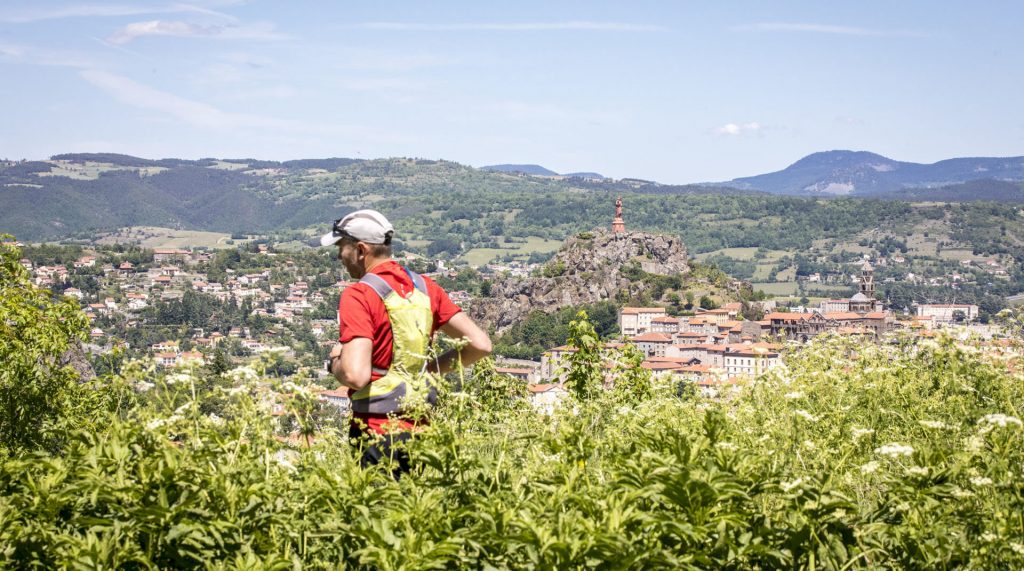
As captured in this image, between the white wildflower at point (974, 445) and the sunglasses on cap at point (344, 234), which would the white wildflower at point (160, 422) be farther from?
the white wildflower at point (974, 445)

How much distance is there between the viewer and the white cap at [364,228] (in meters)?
4.44

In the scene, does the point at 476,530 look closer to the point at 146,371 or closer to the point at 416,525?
the point at 416,525

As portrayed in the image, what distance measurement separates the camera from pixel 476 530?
8.84ft

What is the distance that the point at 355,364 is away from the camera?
13.3ft

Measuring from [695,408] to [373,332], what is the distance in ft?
7.18

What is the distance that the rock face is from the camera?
11669 centimetres

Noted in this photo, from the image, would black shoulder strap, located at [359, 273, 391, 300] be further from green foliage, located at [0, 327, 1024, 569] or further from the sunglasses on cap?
green foliage, located at [0, 327, 1024, 569]

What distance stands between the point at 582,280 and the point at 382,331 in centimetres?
11373

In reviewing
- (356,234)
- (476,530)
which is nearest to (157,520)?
(476,530)

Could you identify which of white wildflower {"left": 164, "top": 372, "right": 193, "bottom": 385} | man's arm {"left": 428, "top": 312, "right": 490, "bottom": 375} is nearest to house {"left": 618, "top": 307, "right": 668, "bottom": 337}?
man's arm {"left": 428, "top": 312, "right": 490, "bottom": 375}

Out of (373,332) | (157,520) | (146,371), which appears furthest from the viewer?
(373,332)

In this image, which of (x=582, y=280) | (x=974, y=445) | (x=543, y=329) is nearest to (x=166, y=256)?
(x=582, y=280)

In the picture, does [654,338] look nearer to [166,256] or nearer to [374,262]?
[374,262]

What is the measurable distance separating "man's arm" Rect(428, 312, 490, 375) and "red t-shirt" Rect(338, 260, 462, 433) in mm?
149
